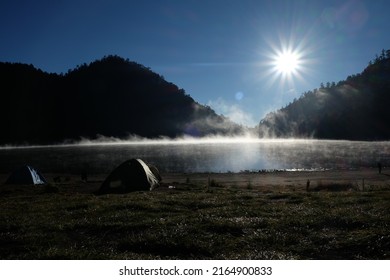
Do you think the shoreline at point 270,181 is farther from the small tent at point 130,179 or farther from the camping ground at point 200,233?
the camping ground at point 200,233

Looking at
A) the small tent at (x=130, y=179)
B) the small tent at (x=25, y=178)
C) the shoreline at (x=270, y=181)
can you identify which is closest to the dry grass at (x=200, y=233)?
the small tent at (x=130, y=179)

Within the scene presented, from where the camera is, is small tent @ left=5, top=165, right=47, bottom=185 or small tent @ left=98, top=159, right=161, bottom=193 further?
small tent @ left=5, top=165, right=47, bottom=185

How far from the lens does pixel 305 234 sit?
41.8 feet

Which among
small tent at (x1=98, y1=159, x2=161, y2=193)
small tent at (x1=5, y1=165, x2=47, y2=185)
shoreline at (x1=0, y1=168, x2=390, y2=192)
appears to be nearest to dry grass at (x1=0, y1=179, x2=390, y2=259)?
small tent at (x1=98, y1=159, x2=161, y2=193)

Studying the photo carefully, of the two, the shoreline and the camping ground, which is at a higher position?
the camping ground

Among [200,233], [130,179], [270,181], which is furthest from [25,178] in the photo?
[200,233]

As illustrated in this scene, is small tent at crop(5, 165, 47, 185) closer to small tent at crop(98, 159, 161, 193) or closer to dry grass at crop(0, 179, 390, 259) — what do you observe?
small tent at crop(98, 159, 161, 193)

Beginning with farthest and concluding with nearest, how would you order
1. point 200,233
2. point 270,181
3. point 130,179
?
point 270,181, point 130,179, point 200,233

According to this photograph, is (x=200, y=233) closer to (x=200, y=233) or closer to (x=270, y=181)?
(x=200, y=233)

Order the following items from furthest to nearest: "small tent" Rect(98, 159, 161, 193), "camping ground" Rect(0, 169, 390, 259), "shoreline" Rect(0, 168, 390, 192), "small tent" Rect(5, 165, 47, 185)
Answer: "small tent" Rect(5, 165, 47, 185) < "shoreline" Rect(0, 168, 390, 192) < "small tent" Rect(98, 159, 161, 193) < "camping ground" Rect(0, 169, 390, 259)
